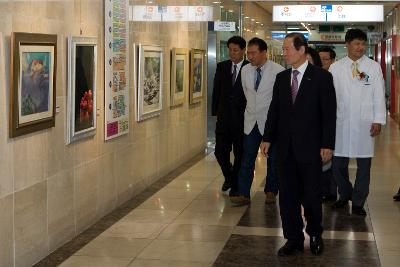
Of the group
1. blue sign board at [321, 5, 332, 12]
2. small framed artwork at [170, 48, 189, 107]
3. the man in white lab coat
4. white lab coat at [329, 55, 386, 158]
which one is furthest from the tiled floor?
blue sign board at [321, 5, 332, 12]

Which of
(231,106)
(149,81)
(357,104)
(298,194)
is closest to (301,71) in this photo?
(298,194)

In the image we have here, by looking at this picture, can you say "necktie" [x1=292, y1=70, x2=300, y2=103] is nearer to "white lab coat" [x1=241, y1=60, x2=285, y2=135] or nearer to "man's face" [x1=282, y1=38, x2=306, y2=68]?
"man's face" [x1=282, y1=38, x2=306, y2=68]

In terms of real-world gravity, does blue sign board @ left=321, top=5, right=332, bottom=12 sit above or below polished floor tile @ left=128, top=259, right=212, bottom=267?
above

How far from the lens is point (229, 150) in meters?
8.56

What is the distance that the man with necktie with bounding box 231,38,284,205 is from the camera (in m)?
7.74

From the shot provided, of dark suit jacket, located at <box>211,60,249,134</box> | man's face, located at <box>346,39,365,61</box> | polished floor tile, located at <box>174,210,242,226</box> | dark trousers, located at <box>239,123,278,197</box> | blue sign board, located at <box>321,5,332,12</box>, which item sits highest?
blue sign board, located at <box>321,5,332,12</box>

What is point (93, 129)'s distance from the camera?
6.79 meters

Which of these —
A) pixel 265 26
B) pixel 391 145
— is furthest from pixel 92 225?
pixel 265 26

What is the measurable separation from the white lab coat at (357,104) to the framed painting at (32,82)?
2991mm

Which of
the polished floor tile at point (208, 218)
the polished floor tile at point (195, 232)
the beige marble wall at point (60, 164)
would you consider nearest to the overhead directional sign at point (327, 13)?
the beige marble wall at point (60, 164)

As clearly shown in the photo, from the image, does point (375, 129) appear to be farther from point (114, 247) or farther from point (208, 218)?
point (114, 247)

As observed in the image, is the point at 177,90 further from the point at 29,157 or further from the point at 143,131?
the point at 29,157

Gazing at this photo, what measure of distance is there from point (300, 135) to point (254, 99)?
209 centimetres

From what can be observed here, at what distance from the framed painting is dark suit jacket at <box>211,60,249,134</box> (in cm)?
294
